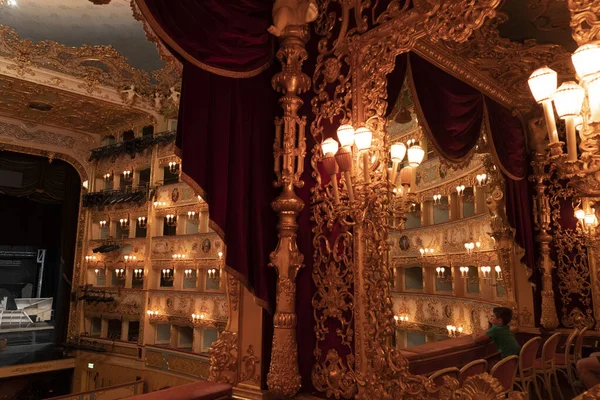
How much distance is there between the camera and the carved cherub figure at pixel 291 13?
260 cm

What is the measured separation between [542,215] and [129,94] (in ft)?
28.8

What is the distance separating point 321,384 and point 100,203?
10.6 metres

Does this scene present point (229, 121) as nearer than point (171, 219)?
Yes

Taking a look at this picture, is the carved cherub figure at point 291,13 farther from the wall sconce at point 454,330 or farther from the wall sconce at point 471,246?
the wall sconce at point 454,330

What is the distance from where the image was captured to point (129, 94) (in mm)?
9258

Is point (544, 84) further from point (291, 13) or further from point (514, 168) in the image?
point (291, 13)

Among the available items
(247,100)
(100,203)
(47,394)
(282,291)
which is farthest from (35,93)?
(282,291)

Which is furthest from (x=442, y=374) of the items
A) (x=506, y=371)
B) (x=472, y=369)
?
(x=506, y=371)

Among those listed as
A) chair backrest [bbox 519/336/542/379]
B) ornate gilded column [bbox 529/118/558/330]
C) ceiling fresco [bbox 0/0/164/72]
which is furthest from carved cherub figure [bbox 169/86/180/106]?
chair backrest [bbox 519/336/542/379]

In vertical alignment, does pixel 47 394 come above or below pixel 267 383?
below

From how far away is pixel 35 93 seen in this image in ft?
29.3

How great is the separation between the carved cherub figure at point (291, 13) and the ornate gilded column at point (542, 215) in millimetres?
1440

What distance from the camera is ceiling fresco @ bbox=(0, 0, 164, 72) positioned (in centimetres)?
627

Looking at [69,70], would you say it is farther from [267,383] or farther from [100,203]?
[267,383]
